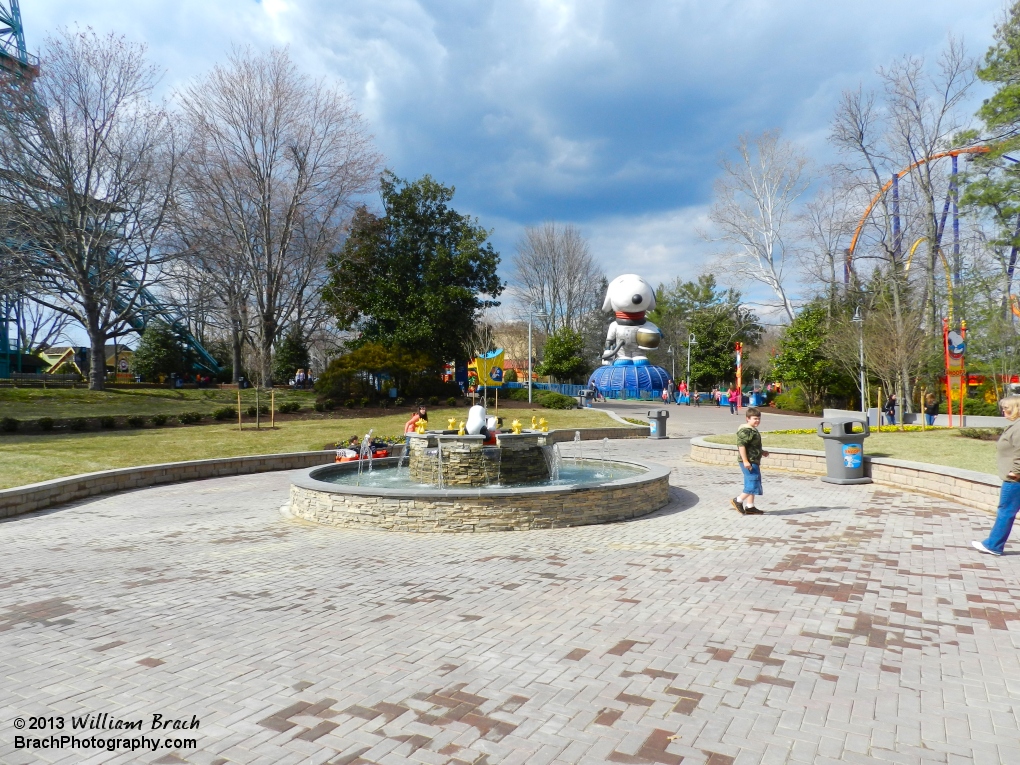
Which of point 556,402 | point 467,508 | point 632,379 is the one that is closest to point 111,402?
point 556,402

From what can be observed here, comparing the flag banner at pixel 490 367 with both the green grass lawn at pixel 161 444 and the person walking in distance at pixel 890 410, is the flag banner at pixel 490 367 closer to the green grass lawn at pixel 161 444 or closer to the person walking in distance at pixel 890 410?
the green grass lawn at pixel 161 444

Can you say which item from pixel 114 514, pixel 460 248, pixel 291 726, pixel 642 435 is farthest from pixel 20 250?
pixel 291 726

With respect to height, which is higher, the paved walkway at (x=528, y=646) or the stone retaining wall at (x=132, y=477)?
the stone retaining wall at (x=132, y=477)

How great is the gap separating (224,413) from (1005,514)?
77.3 ft

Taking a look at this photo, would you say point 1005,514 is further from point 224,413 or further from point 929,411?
point 224,413

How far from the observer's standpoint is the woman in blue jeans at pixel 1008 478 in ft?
19.6

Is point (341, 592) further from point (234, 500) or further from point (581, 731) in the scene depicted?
point (234, 500)

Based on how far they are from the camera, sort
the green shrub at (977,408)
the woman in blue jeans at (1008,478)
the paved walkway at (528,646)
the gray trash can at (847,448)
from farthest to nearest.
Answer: the green shrub at (977,408)
the gray trash can at (847,448)
the woman in blue jeans at (1008,478)
the paved walkway at (528,646)

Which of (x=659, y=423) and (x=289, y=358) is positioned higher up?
(x=289, y=358)

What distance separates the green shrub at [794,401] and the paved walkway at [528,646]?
2977 centimetres

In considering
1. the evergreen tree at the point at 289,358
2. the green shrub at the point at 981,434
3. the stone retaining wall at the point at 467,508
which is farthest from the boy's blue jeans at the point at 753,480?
the evergreen tree at the point at 289,358

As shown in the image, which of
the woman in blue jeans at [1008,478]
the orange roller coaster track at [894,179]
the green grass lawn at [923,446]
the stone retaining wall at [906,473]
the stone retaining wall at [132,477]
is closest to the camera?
the woman in blue jeans at [1008,478]

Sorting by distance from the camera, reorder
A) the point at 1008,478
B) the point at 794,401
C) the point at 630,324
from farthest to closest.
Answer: the point at 630,324 < the point at 794,401 < the point at 1008,478

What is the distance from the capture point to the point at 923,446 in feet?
45.4
